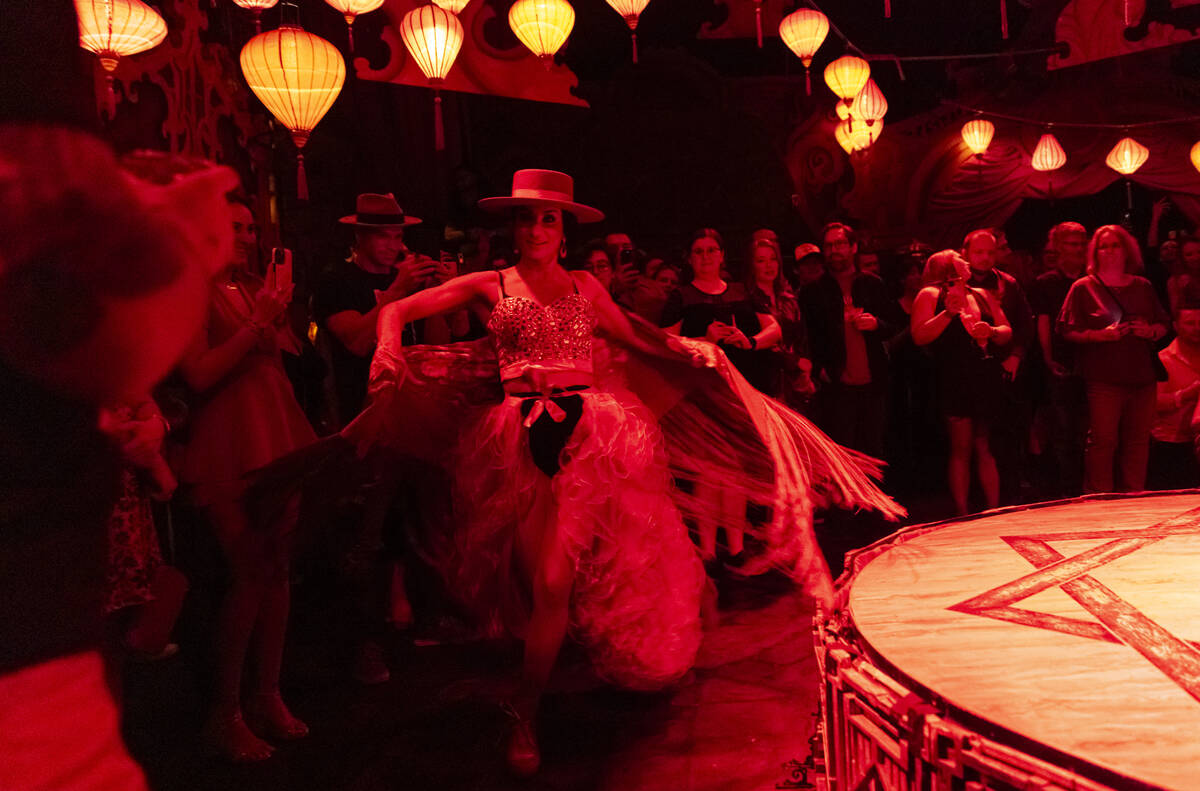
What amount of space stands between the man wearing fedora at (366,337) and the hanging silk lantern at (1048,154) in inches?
275

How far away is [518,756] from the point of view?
2.60 metres

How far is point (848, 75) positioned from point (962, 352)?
3739 mm

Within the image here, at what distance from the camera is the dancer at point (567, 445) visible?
2785mm

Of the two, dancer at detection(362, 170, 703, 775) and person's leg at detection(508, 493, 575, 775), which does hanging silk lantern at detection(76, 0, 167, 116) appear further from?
person's leg at detection(508, 493, 575, 775)

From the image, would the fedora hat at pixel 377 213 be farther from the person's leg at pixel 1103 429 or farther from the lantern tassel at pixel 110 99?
the person's leg at pixel 1103 429

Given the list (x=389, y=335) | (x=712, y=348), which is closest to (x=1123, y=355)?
(x=712, y=348)

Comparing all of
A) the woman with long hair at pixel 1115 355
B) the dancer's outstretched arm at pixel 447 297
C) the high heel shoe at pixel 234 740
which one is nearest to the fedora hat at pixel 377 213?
the dancer's outstretched arm at pixel 447 297

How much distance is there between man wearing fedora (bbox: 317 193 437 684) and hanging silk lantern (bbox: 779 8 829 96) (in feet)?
14.7

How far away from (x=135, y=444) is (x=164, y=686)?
1.24 m

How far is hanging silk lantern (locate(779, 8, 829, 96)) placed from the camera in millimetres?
7164

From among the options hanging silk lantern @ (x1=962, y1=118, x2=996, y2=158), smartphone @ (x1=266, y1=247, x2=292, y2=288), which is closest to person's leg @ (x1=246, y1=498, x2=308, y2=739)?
smartphone @ (x1=266, y1=247, x2=292, y2=288)

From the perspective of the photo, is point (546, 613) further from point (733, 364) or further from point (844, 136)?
point (844, 136)

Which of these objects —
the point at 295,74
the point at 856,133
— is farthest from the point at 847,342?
the point at 856,133

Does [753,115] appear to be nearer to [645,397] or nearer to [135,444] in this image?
[645,397]
